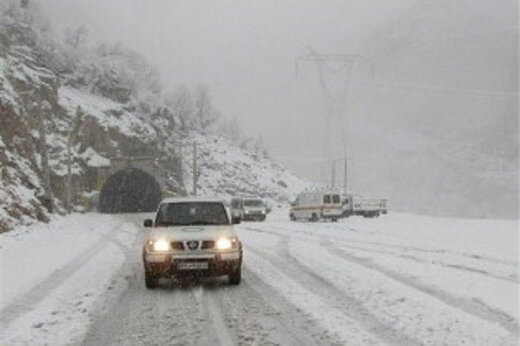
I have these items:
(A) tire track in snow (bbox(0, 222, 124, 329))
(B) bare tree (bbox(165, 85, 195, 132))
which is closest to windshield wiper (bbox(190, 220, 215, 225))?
(A) tire track in snow (bbox(0, 222, 124, 329))

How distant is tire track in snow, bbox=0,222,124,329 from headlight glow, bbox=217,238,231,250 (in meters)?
3.26

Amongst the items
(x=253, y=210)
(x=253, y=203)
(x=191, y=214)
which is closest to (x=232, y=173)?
(x=253, y=203)

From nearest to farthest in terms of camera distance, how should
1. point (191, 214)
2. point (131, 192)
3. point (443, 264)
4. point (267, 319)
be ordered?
point (267, 319), point (191, 214), point (443, 264), point (131, 192)

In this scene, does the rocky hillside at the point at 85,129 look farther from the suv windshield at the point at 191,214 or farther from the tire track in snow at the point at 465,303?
the tire track in snow at the point at 465,303

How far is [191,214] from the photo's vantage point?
13672 mm

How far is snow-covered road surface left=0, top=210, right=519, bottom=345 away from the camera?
27.5 ft

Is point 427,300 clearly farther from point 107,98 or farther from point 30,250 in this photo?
point 107,98

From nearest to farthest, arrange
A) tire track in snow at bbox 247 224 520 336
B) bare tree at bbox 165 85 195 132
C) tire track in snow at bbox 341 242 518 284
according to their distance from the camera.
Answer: tire track in snow at bbox 247 224 520 336 → tire track in snow at bbox 341 242 518 284 → bare tree at bbox 165 85 195 132

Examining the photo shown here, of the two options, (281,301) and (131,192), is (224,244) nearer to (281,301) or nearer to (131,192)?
(281,301)

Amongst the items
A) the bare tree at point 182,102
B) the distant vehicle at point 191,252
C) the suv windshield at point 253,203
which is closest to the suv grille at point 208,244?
the distant vehicle at point 191,252

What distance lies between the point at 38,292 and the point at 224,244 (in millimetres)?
3562

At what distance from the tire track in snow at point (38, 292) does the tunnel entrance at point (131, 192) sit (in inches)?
2301

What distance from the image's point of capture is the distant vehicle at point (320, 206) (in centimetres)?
4512

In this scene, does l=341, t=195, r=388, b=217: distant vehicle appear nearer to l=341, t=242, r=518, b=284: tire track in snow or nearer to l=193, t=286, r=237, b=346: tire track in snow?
l=341, t=242, r=518, b=284: tire track in snow
